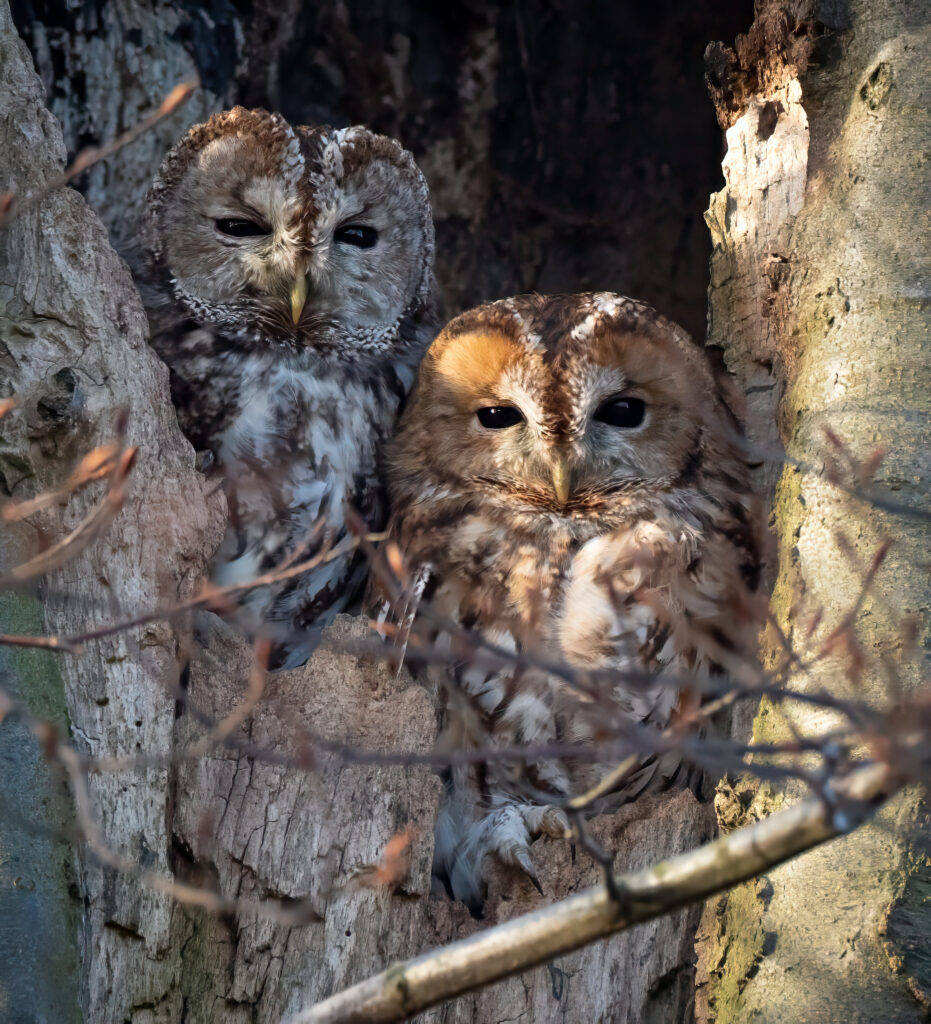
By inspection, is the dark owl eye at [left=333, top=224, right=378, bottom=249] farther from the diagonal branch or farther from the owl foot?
the diagonal branch

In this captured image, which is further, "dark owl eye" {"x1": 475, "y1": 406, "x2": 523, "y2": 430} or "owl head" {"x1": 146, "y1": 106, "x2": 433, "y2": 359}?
"owl head" {"x1": 146, "y1": 106, "x2": 433, "y2": 359}

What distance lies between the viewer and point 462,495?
8.48 feet

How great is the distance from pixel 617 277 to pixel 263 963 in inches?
96.8

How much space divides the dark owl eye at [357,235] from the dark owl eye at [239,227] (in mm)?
171

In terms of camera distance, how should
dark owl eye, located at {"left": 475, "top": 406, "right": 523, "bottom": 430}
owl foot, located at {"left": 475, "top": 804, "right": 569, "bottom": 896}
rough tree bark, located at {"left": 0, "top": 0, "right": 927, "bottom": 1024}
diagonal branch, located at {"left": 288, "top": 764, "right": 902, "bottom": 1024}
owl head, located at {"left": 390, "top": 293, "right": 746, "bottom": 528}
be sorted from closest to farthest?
diagonal branch, located at {"left": 288, "top": 764, "right": 902, "bottom": 1024}, rough tree bark, located at {"left": 0, "top": 0, "right": 927, "bottom": 1024}, owl foot, located at {"left": 475, "top": 804, "right": 569, "bottom": 896}, owl head, located at {"left": 390, "top": 293, "right": 746, "bottom": 528}, dark owl eye, located at {"left": 475, "top": 406, "right": 523, "bottom": 430}

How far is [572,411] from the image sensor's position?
2.36 meters

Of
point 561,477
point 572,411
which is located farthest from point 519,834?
point 572,411

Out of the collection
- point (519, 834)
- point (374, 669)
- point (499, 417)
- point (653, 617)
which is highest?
point (499, 417)

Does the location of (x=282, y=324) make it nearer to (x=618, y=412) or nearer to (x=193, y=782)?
(x=618, y=412)

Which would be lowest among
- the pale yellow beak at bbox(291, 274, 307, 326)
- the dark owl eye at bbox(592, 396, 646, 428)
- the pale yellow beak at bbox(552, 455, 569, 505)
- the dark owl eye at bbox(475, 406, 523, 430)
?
the pale yellow beak at bbox(552, 455, 569, 505)

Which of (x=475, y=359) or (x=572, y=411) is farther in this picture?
(x=475, y=359)

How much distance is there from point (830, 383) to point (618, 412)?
0.41 metres

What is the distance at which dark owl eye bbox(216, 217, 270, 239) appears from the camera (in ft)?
8.93

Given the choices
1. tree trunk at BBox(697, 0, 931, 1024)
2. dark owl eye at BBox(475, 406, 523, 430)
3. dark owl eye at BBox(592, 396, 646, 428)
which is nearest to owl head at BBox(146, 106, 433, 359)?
dark owl eye at BBox(475, 406, 523, 430)
